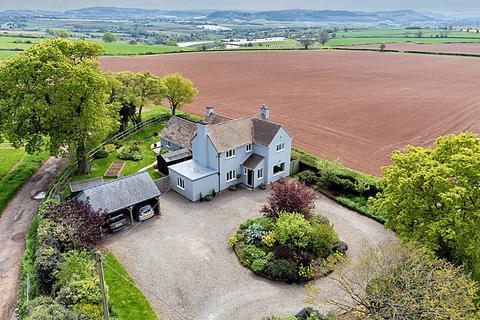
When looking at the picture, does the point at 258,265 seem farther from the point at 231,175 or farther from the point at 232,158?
the point at 232,158

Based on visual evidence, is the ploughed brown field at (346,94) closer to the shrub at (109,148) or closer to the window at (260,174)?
the window at (260,174)

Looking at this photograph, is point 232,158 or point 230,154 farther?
point 232,158

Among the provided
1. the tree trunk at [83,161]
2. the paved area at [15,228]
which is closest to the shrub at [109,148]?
the tree trunk at [83,161]

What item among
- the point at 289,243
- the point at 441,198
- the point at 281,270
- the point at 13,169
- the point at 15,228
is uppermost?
the point at 441,198

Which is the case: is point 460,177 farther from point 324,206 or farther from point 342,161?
point 342,161

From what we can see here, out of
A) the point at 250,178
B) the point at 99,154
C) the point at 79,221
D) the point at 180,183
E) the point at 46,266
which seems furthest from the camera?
the point at 99,154

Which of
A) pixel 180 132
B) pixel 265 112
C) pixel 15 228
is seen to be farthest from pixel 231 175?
pixel 15 228

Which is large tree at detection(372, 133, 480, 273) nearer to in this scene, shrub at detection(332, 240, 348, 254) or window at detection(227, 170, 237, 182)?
shrub at detection(332, 240, 348, 254)

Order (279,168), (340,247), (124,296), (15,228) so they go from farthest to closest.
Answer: (279,168) → (15,228) → (340,247) → (124,296)
